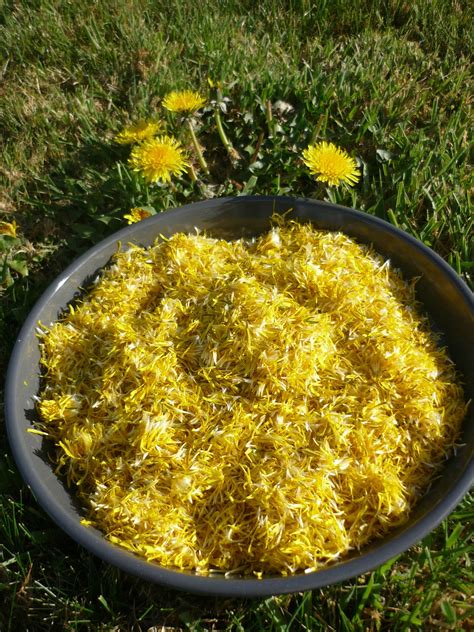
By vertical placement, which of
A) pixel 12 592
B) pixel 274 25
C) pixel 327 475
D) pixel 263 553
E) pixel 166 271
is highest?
pixel 274 25

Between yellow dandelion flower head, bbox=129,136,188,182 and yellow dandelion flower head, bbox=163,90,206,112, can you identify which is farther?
yellow dandelion flower head, bbox=163,90,206,112

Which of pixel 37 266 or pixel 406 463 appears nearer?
pixel 406 463

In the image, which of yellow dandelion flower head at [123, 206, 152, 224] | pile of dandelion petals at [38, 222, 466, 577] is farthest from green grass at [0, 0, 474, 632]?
pile of dandelion petals at [38, 222, 466, 577]

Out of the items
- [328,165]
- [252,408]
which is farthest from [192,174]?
[252,408]

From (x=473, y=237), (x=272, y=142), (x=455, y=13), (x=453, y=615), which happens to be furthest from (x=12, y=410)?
(x=455, y=13)

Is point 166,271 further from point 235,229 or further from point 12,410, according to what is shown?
point 12,410

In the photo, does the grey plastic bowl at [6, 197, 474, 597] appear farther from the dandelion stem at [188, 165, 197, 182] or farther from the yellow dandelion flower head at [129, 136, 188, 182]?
the dandelion stem at [188, 165, 197, 182]

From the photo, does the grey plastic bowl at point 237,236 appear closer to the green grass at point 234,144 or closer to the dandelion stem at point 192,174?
the green grass at point 234,144
